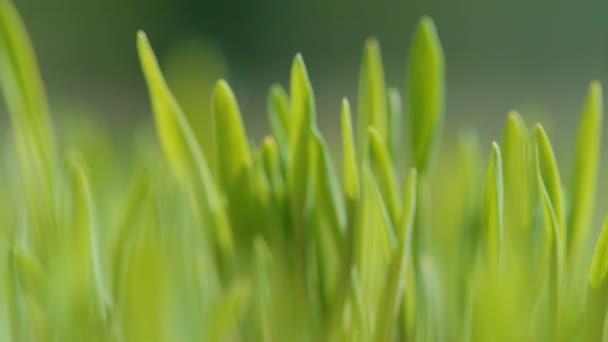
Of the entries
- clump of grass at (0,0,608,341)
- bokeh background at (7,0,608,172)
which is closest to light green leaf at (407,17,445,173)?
clump of grass at (0,0,608,341)

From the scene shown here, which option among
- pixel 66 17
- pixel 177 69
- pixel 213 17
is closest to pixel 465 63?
pixel 213 17

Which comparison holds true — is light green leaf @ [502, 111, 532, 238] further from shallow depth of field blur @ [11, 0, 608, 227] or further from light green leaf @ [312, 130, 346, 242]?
Answer: shallow depth of field blur @ [11, 0, 608, 227]

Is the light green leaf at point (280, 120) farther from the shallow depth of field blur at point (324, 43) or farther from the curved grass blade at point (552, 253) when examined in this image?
the shallow depth of field blur at point (324, 43)

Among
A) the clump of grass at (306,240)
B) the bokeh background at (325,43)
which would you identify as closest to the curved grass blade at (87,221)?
the clump of grass at (306,240)

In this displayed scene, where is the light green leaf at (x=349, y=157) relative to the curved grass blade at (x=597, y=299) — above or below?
above

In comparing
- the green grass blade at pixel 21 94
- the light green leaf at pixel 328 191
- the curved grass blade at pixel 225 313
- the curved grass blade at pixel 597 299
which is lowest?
the curved grass blade at pixel 597 299

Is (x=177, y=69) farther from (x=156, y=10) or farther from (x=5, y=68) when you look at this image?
(x=156, y=10)
